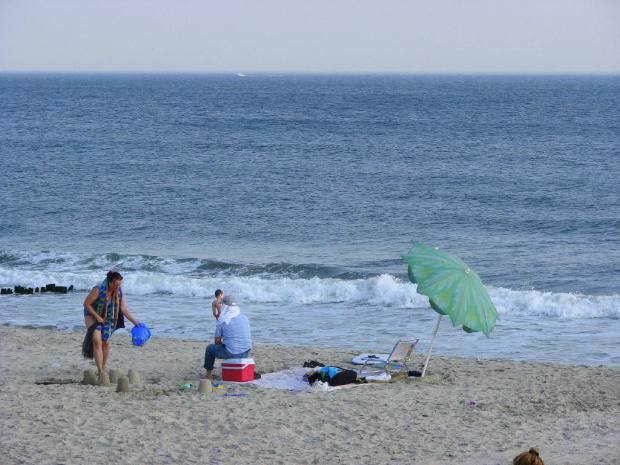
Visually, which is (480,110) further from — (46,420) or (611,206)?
(46,420)

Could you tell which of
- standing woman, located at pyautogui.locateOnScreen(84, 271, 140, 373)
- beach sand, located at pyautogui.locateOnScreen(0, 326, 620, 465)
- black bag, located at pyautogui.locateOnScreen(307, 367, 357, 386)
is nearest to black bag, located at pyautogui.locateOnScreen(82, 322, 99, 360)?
standing woman, located at pyautogui.locateOnScreen(84, 271, 140, 373)

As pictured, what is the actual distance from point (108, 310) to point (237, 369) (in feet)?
6.02

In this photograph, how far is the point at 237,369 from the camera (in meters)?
9.58

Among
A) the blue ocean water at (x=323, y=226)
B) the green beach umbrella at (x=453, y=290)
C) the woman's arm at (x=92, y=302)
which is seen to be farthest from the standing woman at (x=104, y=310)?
the blue ocean water at (x=323, y=226)

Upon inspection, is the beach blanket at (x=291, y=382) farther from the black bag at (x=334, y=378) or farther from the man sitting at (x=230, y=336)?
the man sitting at (x=230, y=336)

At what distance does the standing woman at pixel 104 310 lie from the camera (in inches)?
354

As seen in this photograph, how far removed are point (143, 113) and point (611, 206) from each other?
56.3 metres

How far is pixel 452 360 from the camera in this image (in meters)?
11.7

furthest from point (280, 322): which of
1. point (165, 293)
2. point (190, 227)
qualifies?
point (190, 227)

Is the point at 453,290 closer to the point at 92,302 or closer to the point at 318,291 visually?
the point at 92,302

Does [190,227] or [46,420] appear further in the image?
[190,227]

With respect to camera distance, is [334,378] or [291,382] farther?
[291,382]

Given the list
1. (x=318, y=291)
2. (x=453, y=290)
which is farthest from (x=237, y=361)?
(x=318, y=291)

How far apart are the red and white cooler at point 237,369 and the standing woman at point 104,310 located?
1.41 metres
